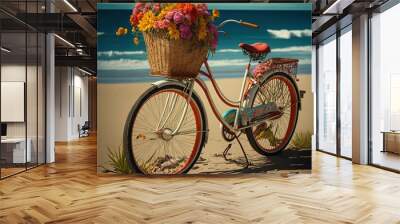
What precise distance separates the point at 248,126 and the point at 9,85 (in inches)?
153

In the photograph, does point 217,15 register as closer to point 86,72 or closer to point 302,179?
point 302,179

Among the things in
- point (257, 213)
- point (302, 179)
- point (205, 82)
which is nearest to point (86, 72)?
point (205, 82)

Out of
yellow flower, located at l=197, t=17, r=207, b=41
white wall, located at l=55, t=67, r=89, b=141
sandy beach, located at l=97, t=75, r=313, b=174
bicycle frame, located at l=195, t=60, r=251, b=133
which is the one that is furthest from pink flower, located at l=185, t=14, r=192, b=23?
white wall, located at l=55, t=67, r=89, b=141

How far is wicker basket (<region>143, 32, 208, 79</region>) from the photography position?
633cm

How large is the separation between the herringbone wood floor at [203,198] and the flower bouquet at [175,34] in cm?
176

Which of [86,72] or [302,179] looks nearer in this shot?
[302,179]

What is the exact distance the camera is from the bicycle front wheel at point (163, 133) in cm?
664

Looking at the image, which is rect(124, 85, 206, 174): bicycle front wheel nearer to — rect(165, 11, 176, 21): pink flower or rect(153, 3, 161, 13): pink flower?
rect(165, 11, 176, 21): pink flower

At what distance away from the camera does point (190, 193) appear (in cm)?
540

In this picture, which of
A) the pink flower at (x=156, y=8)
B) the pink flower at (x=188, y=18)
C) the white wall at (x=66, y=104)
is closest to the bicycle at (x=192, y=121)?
the pink flower at (x=188, y=18)

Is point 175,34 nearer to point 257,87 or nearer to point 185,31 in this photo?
point 185,31

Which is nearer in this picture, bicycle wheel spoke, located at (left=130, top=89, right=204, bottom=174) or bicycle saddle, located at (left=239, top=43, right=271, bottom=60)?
bicycle wheel spoke, located at (left=130, top=89, right=204, bottom=174)

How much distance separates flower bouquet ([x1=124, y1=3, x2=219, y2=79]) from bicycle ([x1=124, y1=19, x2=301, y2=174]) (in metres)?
0.24

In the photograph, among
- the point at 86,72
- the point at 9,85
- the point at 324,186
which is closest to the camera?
the point at 324,186
